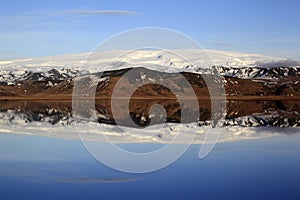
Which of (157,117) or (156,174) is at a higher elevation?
(156,174)

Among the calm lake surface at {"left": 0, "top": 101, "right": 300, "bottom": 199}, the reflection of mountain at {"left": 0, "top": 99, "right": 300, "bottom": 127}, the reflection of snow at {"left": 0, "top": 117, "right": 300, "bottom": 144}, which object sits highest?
the calm lake surface at {"left": 0, "top": 101, "right": 300, "bottom": 199}

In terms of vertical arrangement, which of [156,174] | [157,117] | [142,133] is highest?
[156,174]

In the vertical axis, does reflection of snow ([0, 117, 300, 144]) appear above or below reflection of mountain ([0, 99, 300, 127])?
above

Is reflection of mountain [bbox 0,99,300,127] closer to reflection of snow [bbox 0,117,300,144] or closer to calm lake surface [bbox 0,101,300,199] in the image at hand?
reflection of snow [bbox 0,117,300,144]

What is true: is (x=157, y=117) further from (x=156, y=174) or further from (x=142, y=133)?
(x=156, y=174)

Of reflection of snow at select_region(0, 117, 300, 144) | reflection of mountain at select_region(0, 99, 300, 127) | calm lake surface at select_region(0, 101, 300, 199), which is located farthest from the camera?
reflection of mountain at select_region(0, 99, 300, 127)

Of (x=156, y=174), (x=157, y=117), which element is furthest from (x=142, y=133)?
(x=157, y=117)

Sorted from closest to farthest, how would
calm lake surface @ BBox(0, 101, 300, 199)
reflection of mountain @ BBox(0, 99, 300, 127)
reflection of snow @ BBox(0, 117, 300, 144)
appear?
calm lake surface @ BBox(0, 101, 300, 199) → reflection of snow @ BBox(0, 117, 300, 144) → reflection of mountain @ BBox(0, 99, 300, 127)

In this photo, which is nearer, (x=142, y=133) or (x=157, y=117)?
(x=142, y=133)

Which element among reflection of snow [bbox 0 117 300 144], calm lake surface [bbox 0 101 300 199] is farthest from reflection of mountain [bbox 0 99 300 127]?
calm lake surface [bbox 0 101 300 199]

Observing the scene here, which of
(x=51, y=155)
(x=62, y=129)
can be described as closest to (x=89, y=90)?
(x=62, y=129)

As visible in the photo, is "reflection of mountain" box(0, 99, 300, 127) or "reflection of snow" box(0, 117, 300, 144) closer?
"reflection of snow" box(0, 117, 300, 144)

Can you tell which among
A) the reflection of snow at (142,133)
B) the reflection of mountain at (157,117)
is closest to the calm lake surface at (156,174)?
the reflection of snow at (142,133)

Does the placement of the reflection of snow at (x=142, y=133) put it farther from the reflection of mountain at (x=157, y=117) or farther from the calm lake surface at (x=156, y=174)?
the reflection of mountain at (x=157, y=117)
